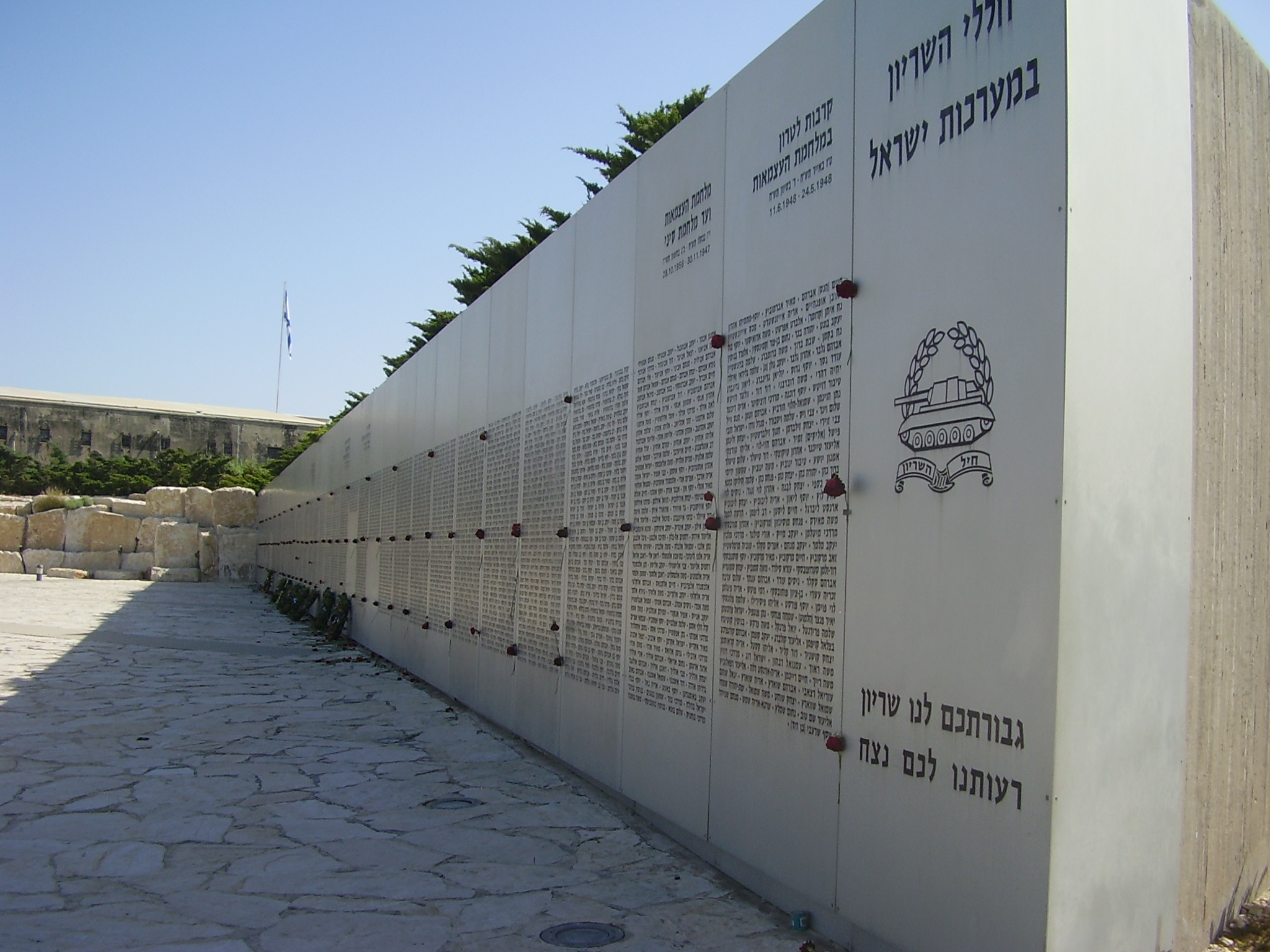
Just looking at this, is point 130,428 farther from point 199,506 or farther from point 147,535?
point 147,535

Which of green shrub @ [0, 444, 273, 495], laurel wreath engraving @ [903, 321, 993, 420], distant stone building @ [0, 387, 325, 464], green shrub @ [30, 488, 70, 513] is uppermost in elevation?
distant stone building @ [0, 387, 325, 464]

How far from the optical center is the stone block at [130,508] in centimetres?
2652

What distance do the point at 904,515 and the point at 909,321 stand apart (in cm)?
58

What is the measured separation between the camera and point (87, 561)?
82.9 feet

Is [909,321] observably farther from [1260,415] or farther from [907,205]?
[1260,415]

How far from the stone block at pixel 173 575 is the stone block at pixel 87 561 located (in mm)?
1028

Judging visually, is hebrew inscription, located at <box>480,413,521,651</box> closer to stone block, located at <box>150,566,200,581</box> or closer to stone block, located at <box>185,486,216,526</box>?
stone block, located at <box>150,566,200,581</box>

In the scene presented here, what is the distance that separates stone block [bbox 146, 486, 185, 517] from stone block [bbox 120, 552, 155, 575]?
4.93 feet

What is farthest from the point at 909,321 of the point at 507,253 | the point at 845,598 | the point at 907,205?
the point at 507,253

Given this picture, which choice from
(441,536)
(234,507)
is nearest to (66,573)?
(234,507)

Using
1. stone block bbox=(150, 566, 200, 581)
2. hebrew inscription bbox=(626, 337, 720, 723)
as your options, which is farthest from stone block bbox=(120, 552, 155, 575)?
hebrew inscription bbox=(626, 337, 720, 723)

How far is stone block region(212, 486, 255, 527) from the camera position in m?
29.4

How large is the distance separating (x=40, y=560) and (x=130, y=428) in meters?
27.2

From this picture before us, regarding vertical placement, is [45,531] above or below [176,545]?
above
